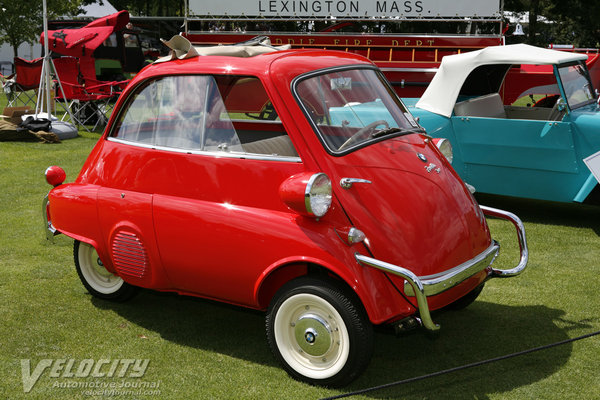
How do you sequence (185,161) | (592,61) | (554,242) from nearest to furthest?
(185,161) < (554,242) < (592,61)

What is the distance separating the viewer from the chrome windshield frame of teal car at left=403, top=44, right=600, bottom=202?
6.50m

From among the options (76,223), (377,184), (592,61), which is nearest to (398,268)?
(377,184)

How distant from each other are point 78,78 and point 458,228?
12282 mm

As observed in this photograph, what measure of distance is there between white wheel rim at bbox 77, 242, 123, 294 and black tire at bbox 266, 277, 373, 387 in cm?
155

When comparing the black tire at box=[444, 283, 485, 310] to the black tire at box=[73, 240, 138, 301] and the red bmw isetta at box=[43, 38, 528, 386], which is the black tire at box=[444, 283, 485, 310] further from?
the black tire at box=[73, 240, 138, 301]

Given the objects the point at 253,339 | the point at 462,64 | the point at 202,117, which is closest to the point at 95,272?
the point at 253,339

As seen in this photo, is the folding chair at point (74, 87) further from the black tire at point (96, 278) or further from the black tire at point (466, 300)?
the black tire at point (466, 300)

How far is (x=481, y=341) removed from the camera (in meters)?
4.09

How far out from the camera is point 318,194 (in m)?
3.34

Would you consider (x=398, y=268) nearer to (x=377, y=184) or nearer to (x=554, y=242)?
(x=377, y=184)

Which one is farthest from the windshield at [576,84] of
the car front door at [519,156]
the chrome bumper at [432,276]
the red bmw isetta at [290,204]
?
the chrome bumper at [432,276]

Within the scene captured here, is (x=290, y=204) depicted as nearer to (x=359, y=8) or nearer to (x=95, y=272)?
(x=95, y=272)

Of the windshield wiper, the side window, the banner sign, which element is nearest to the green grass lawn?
the side window

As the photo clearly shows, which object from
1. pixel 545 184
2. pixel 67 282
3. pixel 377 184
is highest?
pixel 377 184
